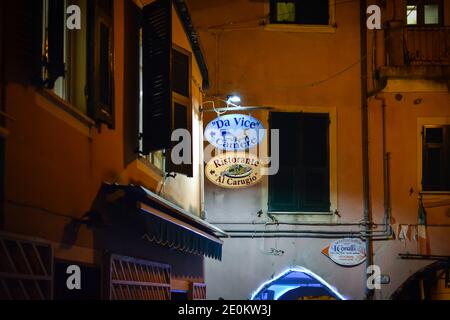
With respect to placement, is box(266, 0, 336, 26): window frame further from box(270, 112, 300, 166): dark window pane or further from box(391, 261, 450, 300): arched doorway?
box(391, 261, 450, 300): arched doorway

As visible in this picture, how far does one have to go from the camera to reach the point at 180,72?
12.0 m

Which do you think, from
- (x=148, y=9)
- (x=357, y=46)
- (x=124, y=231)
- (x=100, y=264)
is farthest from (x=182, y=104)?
(x=357, y=46)

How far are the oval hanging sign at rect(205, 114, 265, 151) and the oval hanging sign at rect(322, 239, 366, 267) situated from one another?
3.16 m

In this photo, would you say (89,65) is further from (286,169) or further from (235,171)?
(286,169)

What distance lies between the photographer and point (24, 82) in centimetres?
632

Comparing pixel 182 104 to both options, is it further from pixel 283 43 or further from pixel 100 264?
pixel 283 43

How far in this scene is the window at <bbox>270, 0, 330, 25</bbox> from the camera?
17.1m

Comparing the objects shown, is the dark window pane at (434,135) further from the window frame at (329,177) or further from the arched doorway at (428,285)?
the arched doorway at (428,285)

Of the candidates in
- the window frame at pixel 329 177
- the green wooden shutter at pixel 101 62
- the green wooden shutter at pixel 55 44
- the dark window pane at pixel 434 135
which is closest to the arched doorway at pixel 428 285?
the window frame at pixel 329 177

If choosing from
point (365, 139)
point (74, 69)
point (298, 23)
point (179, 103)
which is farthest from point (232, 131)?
point (74, 69)

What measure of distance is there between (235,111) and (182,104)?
4418mm

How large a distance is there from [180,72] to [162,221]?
3.66m

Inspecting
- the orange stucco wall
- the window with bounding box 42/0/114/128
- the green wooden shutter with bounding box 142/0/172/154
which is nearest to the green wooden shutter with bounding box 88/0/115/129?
the window with bounding box 42/0/114/128

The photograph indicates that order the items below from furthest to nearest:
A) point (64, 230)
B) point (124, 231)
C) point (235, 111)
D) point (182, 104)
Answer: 1. point (235, 111)
2. point (182, 104)
3. point (124, 231)
4. point (64, 230)
